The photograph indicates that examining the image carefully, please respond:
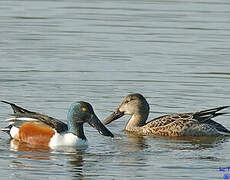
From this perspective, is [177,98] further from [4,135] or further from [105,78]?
[4,135]

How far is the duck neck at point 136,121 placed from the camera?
14727 millimetres

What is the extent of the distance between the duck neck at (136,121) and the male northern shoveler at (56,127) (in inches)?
56.5

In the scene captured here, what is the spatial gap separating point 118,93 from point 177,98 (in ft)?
3.34

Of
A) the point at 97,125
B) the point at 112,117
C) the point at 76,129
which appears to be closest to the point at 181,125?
the point at 112,117

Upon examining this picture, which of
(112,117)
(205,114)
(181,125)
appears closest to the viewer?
(205,114)

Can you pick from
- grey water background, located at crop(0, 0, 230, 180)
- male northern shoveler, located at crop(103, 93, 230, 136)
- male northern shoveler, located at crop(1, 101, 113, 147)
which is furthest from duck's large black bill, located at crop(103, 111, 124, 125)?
male northern shoveler, located at crop(1, 101, 113, 147)

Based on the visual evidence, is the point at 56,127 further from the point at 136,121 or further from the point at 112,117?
the point at 136,121

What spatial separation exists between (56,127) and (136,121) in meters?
2.05

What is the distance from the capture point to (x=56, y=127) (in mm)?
13141

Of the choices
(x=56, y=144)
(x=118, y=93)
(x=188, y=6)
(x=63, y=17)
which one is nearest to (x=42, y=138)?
(x=56, y=144)

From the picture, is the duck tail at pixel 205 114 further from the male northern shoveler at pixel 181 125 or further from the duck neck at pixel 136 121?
the duck neck at pixel 136 121

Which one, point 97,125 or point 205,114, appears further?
point 205,114

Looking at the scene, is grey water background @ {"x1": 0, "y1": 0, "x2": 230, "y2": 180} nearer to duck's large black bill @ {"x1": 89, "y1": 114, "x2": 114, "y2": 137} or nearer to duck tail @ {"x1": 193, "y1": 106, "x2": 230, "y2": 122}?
duck's large black bill @ {"x1": 89, "y1": 114, "x2": 114, "y2": 137}

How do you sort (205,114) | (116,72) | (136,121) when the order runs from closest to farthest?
(205,114), (136,121), (116,72)
